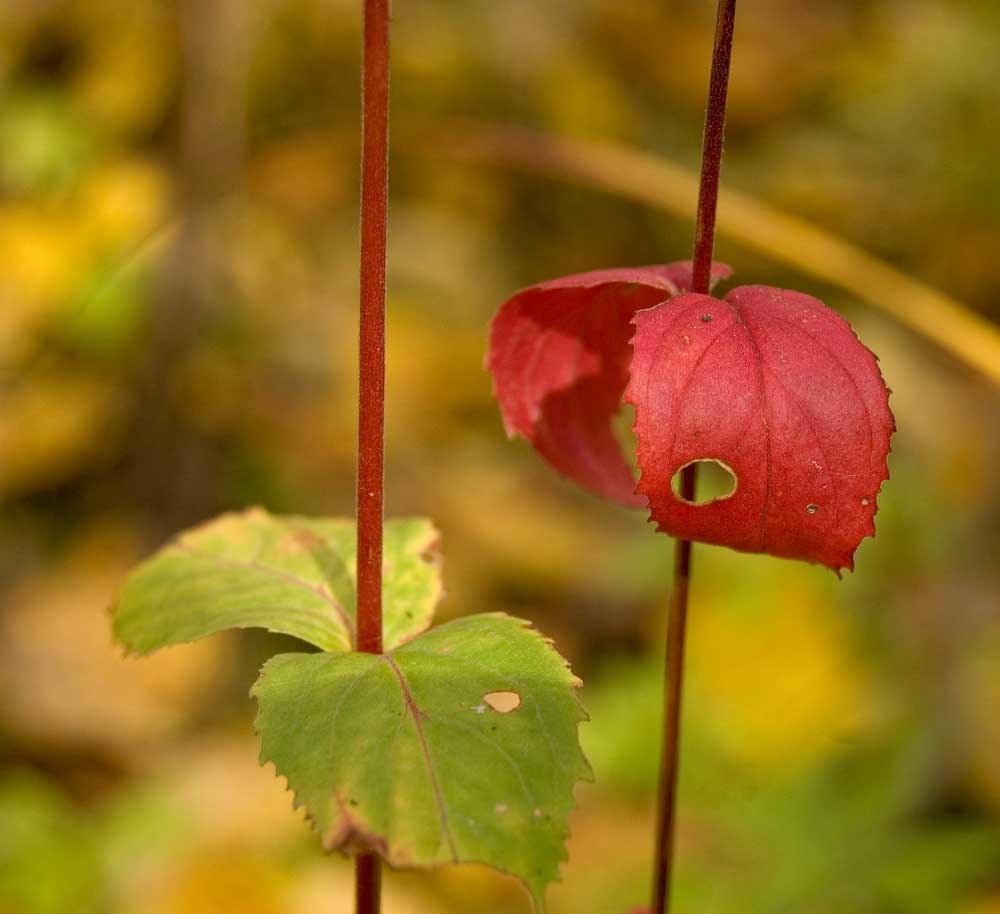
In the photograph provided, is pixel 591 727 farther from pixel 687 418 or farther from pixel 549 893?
pixel 687 418

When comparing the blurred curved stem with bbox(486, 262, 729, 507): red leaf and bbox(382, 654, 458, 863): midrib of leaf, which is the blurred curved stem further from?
bbox(382, 654, 458, 863): midrib of leaf

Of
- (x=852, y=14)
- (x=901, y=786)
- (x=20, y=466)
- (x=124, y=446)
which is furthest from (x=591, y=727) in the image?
(x=852, y=14)

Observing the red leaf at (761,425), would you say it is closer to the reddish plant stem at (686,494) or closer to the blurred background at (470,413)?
the reddish plant stem at (686,494)

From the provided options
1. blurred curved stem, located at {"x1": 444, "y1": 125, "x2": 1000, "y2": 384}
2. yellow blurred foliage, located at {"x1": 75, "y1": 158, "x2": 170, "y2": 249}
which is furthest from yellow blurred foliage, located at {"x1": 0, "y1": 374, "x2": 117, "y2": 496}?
blurred curved stem, located at {"x1": 444, "y1": 125, "x2": 1000, "y2": 384}

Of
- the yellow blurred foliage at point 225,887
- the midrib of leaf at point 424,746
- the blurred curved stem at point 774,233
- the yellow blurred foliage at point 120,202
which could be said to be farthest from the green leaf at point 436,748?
the yellow blurred foliage at point 120,202

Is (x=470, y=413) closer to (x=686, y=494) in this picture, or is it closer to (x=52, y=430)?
(x=52, y=430)
